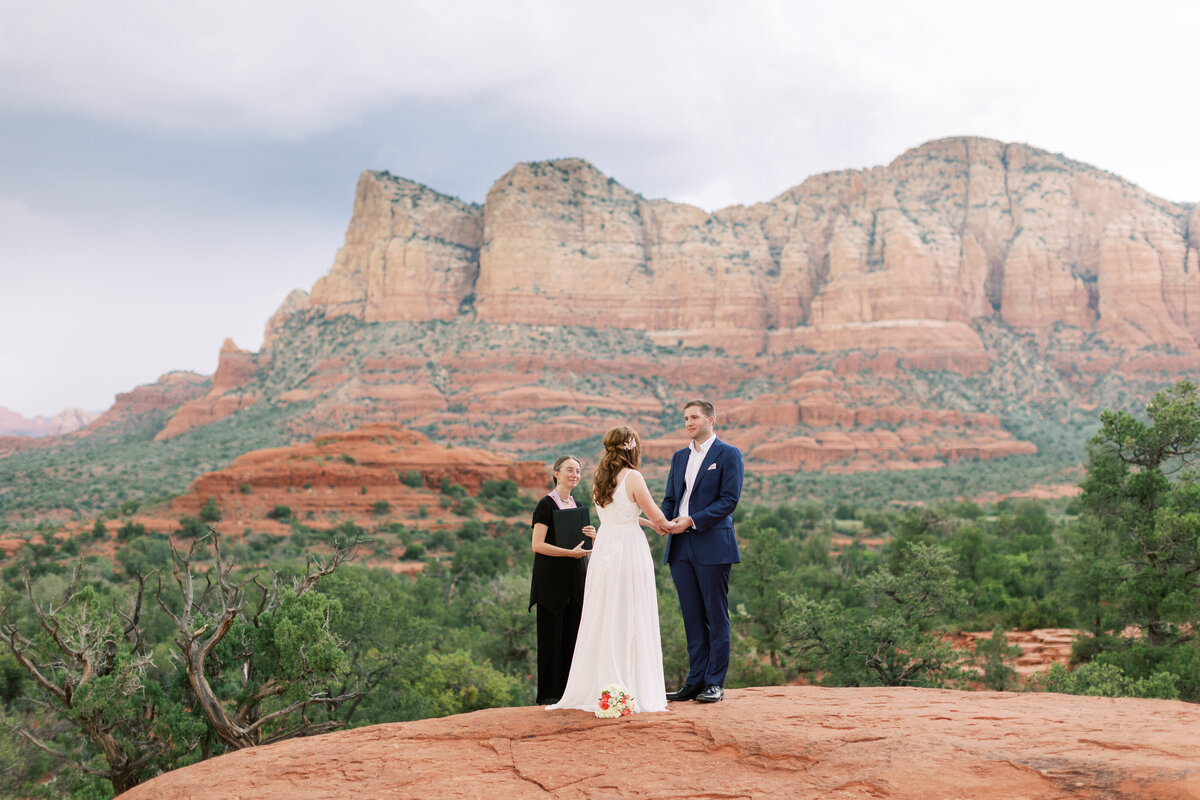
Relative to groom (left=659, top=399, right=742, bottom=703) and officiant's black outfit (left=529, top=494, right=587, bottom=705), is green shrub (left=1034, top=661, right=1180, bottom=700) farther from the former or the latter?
officiant's black outfit (left=529, top=494, right=587, bottom=705)

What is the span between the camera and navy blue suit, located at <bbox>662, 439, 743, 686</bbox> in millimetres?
6578

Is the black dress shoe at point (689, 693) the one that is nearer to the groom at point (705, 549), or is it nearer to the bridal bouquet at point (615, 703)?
the groom at point (705, 549)

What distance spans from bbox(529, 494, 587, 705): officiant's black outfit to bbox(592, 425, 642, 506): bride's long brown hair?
91 centimetres

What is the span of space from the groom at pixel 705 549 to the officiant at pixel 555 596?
0.94 m

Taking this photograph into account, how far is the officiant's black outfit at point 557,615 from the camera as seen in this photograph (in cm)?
728

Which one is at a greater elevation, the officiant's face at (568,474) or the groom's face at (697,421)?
the groom's face at (697,421)

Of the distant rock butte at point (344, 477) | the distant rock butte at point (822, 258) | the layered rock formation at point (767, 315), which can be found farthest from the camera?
the distant rock butte at point (822, 258)

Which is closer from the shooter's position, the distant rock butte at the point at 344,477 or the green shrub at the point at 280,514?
the green shrub at the point at 280,514

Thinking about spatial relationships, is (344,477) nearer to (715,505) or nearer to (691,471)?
(691,471)

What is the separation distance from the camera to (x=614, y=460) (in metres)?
6.48

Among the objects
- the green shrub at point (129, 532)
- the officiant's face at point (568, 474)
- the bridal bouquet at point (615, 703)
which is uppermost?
the officiant's face at point (568, 474)

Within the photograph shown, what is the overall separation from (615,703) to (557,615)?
132 centimetres

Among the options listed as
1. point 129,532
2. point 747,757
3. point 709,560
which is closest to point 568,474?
point 709,560

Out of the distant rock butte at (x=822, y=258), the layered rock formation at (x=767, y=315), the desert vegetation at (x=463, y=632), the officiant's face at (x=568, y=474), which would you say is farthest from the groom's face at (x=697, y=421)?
the distant rock butte at (x=822, y=258)
